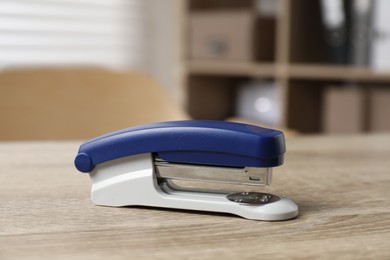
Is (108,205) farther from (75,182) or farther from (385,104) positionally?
(385,104)

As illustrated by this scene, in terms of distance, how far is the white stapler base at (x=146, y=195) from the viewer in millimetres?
535

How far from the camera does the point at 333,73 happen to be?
2.28m

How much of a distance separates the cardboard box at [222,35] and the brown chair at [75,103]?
98 cm

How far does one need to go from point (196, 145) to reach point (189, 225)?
68mm

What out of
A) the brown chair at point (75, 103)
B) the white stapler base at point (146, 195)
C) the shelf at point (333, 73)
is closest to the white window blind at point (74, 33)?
the shelf at point (333, 73)

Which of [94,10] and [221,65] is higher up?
[94,10]

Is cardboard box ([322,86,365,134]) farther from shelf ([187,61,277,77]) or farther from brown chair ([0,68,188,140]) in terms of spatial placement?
brown chair ([0,68,188,140])

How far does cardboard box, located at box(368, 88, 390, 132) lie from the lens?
223 cm

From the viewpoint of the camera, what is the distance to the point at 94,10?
2.91m

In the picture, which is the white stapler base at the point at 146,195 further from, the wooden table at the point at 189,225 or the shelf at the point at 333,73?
the shelf at the point at 333,73

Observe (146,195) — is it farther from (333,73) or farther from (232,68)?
(232,68)

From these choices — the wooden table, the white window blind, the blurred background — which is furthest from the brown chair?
the white window blind

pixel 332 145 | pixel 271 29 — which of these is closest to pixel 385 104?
pixel 271 29

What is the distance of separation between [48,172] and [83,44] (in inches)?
86.9
